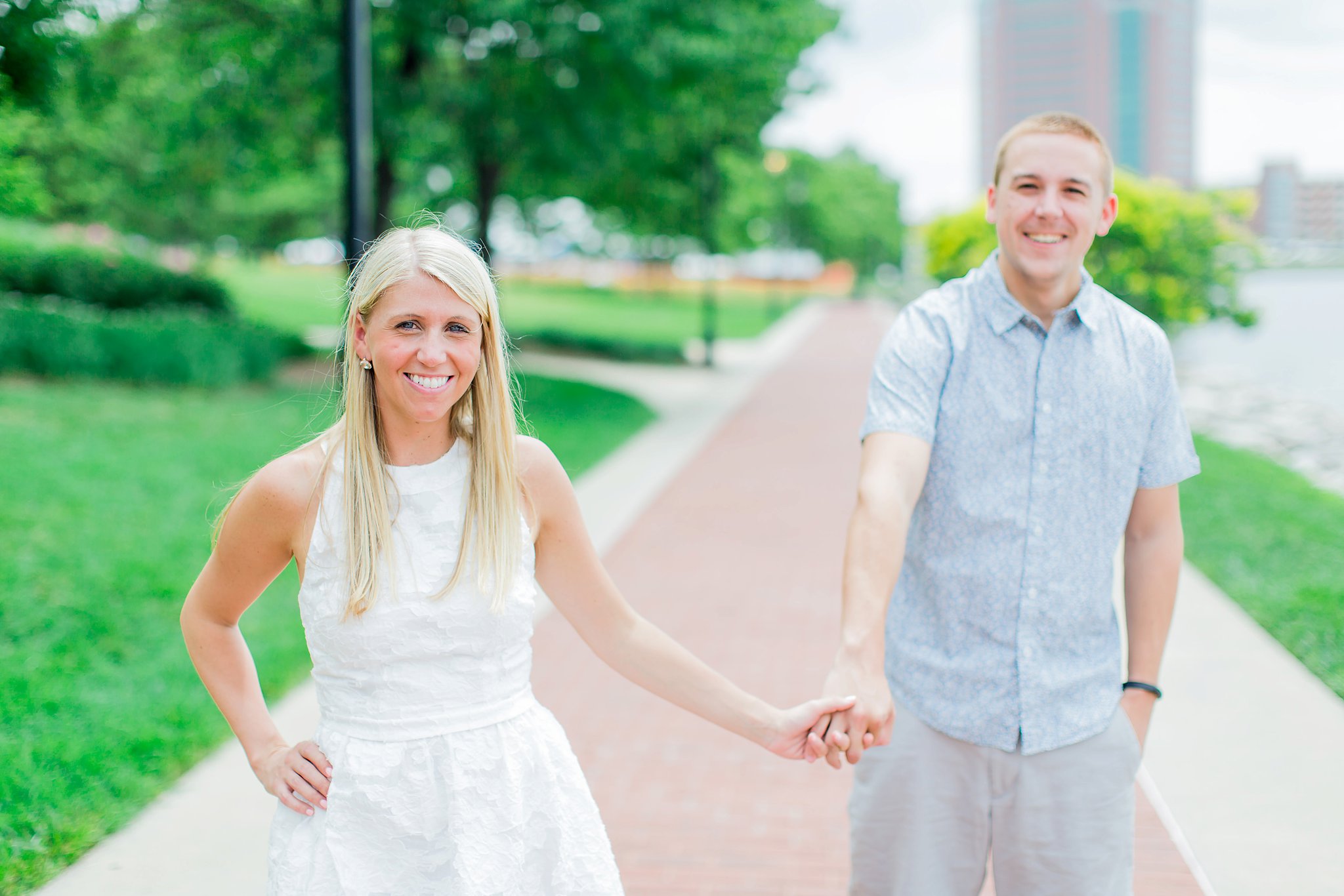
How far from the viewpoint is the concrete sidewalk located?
3898mm

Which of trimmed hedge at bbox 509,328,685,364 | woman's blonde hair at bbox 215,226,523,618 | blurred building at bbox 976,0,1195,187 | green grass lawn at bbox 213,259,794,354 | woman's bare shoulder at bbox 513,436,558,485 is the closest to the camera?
woman's blonde hair at bbox 215,226,523,618

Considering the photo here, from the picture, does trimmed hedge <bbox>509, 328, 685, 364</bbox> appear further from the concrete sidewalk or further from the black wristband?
the black wristband

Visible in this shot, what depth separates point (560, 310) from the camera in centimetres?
4634

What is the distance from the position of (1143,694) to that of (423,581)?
147 cm

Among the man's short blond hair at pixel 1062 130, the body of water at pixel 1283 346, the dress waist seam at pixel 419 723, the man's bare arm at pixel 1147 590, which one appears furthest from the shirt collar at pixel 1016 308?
the body of water at pixel 1283 346

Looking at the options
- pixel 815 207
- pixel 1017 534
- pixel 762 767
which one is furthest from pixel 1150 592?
pixel 815 207

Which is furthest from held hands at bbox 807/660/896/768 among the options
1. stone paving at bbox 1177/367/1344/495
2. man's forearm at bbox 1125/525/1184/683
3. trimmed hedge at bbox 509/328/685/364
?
trimmed hedge at bbox 509/328/685/364

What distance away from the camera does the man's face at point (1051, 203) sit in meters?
2.30

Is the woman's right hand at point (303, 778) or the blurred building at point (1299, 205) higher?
the blurred building at point (1299, 205)

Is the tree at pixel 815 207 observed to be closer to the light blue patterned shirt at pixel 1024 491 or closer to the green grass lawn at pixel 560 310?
the green grass lawn at pixel 560 310

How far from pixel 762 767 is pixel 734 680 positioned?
3.29 feet

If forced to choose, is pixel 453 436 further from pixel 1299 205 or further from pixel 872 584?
pixel 1299 205

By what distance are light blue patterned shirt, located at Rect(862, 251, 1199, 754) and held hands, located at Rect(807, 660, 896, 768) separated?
17cm

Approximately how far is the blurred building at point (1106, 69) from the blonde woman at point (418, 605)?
150606 millimetres
